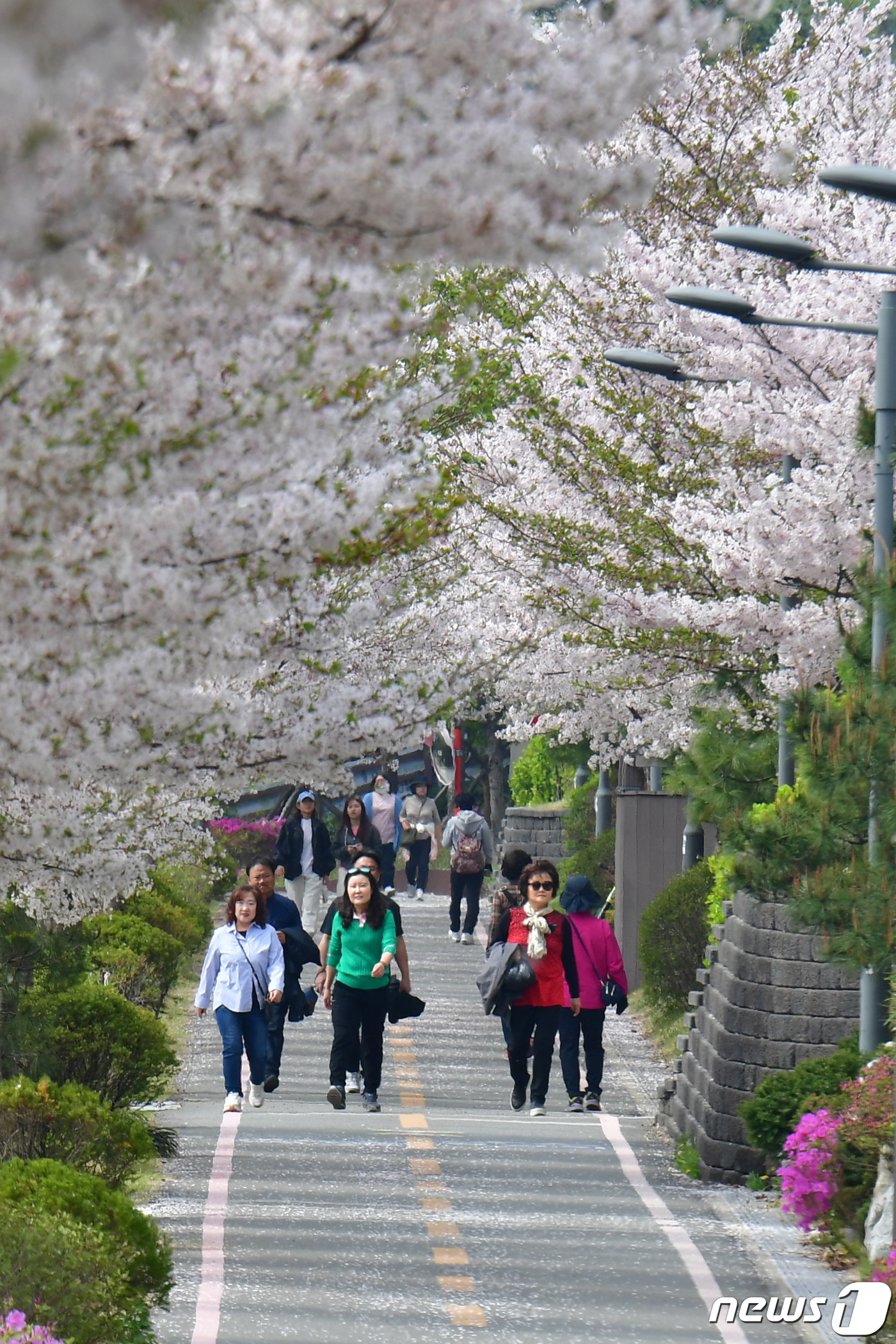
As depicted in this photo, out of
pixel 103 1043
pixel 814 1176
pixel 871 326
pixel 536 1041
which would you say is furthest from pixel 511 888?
pixel 871 326

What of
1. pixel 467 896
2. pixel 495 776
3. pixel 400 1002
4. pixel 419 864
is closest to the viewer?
pixel 400 1002

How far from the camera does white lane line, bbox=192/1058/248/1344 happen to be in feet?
34.2

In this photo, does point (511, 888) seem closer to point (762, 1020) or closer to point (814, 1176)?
point (762, 1020)

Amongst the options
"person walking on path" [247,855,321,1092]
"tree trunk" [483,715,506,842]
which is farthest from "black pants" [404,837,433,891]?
"person walking on path" [247,855,321,1092]

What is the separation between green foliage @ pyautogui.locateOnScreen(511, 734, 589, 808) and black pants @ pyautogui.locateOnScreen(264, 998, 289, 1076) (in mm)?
24735

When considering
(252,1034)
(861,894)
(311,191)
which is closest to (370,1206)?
(252,1034)

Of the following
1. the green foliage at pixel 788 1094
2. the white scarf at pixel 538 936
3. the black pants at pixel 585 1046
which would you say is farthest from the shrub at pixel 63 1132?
the black pants at pixel 585 1046

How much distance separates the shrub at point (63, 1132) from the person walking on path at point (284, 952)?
4.53m

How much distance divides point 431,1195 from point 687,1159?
2.38 m

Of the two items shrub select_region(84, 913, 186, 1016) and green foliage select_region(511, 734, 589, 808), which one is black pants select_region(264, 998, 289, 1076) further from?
green foliage select_region(511, 734, 589, 808)

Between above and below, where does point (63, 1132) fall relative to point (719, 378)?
below

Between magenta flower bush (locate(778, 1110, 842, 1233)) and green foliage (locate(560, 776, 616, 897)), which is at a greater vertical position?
green foliage (locate(560, 776, 616, 897))

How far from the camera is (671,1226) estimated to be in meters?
13.2

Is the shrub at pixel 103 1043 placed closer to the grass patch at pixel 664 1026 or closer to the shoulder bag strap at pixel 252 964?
the shoulder bag strap at pixel 252 964
